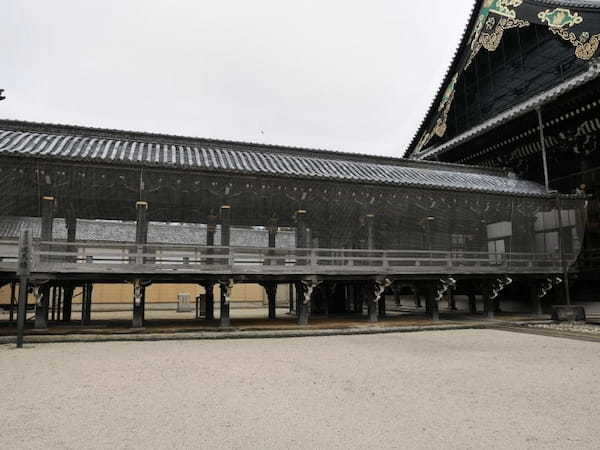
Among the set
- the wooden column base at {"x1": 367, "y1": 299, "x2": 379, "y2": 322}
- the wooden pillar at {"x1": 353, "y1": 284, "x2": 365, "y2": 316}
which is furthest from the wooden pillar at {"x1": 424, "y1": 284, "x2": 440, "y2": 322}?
the wooden pillar at {"x1": 353, "y1": 284, "x2": 365, "y2": 316}

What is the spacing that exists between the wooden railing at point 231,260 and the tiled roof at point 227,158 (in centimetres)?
242

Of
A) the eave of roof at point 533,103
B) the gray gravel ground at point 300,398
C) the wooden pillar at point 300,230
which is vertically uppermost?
the eave of roof at point 533,103

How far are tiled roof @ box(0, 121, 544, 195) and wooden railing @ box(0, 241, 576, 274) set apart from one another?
2.42m

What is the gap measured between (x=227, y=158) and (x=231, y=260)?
13.9 ft

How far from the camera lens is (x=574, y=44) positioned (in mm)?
19203

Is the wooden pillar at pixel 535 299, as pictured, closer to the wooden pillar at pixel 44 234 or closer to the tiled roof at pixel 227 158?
the tiled roof at pixel 227 158

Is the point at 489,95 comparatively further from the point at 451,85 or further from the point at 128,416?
the point at 128,416

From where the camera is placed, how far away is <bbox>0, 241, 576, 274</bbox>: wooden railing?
1191cm

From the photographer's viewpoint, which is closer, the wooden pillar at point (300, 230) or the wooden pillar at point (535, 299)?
the wooden pillar at point (300, 230)

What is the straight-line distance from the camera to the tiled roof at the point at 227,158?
12719 millimetres

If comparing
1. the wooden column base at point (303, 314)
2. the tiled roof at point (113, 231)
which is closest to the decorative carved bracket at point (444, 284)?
the wooden column base at point (303, 314)

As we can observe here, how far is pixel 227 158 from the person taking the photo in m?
15.4

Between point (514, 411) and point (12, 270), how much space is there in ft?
40.5

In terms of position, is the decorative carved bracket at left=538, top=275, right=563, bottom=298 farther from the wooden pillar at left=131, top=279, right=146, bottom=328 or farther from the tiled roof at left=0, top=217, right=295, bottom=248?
the wooden pillar at left=131, top=279, right=146, bottom=328
